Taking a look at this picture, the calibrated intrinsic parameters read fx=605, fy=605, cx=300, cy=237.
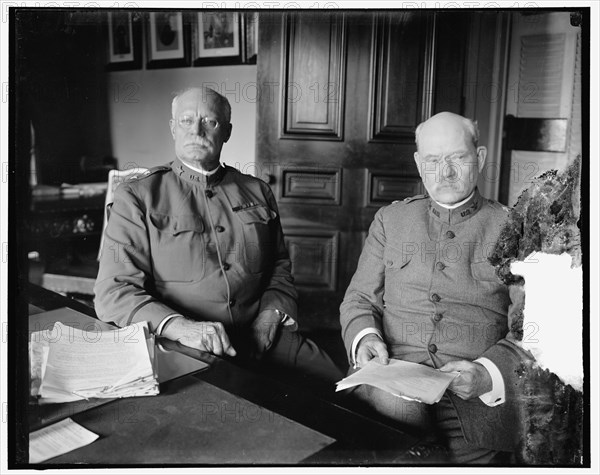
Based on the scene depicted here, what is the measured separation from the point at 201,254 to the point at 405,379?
2.22 ft

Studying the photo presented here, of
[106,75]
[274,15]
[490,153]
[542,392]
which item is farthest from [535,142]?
[106,75]

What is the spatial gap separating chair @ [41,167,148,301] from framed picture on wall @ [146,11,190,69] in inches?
12.9

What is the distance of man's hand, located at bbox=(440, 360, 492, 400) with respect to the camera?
1.69 m

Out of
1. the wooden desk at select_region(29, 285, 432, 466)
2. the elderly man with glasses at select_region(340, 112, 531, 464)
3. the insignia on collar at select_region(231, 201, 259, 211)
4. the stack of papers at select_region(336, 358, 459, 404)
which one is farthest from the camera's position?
the insignia on collar at select_region(231, 201, 259, 211)

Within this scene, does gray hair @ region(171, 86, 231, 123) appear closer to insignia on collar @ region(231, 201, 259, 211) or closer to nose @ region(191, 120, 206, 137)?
nose @ region(191, 120, 206, 137)

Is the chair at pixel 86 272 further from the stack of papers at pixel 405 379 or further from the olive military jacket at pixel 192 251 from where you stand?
the stack of papers at pixel 405 379

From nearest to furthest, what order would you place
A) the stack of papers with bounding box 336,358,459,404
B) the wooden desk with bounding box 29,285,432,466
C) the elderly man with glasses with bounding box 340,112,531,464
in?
the wooden desk with bounding box 29,285,432,466, the stack of papers with bounding box 336,358,459,404, the elderly man with glasses with bounding box 340,112,531,464

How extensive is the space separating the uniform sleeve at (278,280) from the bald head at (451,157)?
457 mm

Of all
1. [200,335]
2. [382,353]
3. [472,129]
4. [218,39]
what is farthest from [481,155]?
[200,335]

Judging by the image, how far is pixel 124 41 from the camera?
1809 mm

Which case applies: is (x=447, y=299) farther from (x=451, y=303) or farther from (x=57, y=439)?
(x=57, y=439)

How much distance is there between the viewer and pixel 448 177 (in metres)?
→ 1.70

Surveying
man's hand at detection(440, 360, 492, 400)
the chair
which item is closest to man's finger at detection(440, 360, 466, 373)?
man's hand at detection(440, 360, 492, 400)

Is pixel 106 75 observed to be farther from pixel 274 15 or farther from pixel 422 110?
pixel 422 110
